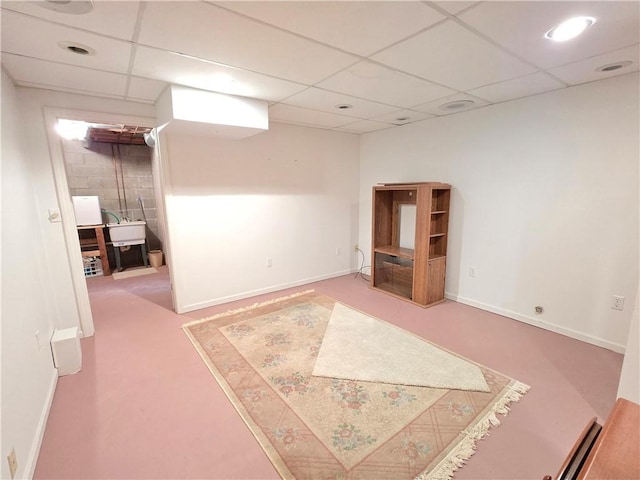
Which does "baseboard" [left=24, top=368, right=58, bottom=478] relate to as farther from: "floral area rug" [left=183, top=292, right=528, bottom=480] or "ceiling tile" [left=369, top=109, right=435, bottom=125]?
"ceiling tile" [left=369, top=109, right=435, bottom=125]

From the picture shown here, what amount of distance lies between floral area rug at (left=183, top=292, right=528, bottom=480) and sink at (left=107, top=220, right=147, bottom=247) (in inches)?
136

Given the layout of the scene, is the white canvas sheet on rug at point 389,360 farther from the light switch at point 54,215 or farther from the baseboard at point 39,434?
the light switch at point 54,215

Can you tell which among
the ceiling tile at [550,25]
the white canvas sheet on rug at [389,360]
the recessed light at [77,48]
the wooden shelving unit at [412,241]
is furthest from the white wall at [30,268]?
the wooden shelving unit at [412,241]

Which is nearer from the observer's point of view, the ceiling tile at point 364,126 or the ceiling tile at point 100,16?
the ceiling tile at point 100,16

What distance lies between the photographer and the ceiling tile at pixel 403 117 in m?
3.40

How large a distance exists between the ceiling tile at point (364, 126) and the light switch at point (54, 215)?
338cm

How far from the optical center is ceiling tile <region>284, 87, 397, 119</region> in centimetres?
270

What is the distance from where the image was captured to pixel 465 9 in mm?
1411

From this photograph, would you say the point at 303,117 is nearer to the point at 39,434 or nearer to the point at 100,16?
the point at 100,16

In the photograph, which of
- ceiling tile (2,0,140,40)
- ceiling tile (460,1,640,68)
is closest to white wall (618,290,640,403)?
ceiling tile (460,1,640,68)

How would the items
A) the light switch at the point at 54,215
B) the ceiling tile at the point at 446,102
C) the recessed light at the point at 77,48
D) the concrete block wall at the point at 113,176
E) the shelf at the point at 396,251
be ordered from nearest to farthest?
the recessed light at the point at 77,48 → the light switch at the point at 54,215 → the ceiling tile at the point at 446,102 → the shelf at the point at 396,251 → the concrete block wall at the point at 113,176

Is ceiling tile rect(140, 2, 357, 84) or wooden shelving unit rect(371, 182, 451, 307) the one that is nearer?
ceiling tile rect(140, 2, 357, 84)

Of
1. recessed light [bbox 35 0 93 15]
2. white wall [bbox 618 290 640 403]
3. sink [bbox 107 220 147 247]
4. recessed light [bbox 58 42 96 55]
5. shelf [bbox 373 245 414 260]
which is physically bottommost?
white wall [bbox 618 290 640 403]

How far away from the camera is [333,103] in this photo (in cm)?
298
